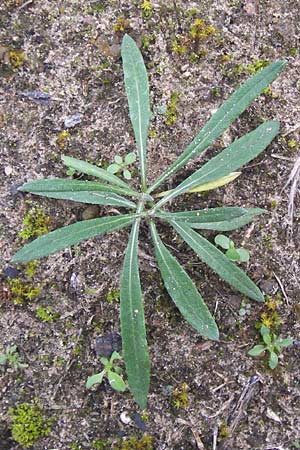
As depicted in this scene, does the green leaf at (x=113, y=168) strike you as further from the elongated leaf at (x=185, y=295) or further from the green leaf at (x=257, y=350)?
the green leaf at (x=257, y=350)

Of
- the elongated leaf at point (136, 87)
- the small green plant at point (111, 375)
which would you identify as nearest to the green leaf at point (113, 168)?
the elongated leaf at point (136, 87)

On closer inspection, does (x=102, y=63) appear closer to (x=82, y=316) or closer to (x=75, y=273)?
(x=75, y=273)

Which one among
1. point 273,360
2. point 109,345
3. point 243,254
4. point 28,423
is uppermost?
point 243,254

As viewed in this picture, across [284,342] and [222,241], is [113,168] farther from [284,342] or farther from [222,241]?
[284,342]

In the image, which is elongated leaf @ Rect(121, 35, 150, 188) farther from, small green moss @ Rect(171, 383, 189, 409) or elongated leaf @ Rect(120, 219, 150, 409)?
small green moss @ Rect(171, 383, 189, 409)

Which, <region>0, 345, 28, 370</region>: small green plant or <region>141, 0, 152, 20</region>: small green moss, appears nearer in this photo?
<region>0, 345, 28, 370</region>: small green plant

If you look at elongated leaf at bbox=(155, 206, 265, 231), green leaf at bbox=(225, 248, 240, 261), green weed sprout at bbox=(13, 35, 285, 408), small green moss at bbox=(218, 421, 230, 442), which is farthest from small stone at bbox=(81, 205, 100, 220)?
small green moss at bbox=(218, 421, 230, 442)

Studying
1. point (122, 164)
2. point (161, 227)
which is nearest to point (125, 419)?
point (161, 227)
